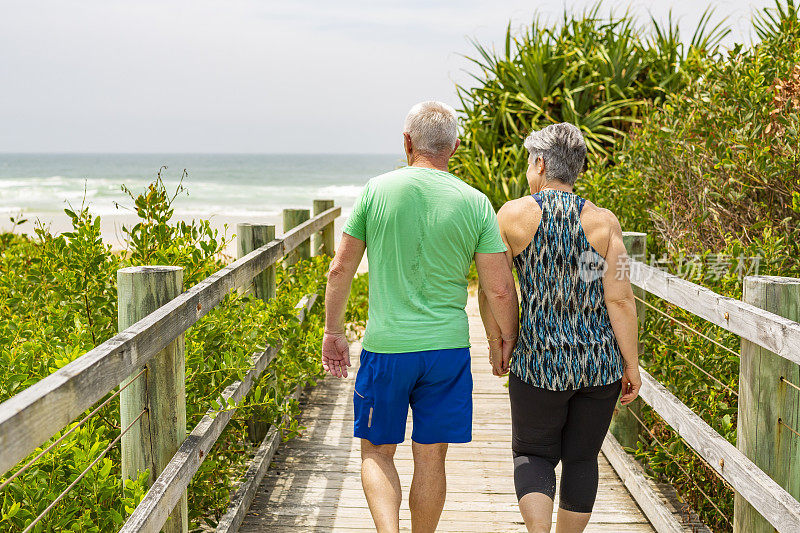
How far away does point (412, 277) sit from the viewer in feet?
8.77

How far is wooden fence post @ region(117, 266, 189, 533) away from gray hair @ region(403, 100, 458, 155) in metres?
0.96

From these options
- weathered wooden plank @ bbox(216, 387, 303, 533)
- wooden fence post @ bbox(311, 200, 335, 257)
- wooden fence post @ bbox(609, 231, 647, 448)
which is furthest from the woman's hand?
wooden fence post @ bbox(311, 200, 335, 257)

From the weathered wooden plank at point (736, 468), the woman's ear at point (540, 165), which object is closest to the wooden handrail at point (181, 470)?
the woman's ear at point (540, 165)

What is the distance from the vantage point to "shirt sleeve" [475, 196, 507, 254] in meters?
2.70

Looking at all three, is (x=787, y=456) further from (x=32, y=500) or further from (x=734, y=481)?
(x=32, y=500)

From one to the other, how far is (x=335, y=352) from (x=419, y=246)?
0.56 m

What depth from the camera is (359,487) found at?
399cm

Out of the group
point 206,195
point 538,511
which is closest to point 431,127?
point 538,511

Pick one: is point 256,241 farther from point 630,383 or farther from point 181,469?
point 630,383

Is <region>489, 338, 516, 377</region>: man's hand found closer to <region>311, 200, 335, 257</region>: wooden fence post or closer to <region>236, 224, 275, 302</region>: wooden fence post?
<region>236, 224, 275, 302</region>: wooden fence post

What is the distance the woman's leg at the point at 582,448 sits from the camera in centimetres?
278

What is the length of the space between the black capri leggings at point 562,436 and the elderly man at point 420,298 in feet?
0.66

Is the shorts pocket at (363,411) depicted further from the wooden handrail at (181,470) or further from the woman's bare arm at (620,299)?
the woman's bare arm at (620,299)

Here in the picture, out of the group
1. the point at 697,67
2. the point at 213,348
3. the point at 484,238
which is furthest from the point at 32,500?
the point at 697,67
